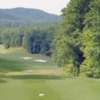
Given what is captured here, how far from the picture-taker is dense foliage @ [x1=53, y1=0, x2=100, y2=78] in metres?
34.1

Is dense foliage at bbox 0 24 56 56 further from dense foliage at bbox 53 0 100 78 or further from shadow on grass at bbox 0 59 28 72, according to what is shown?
dense foliage at bbox 53 0 100 78

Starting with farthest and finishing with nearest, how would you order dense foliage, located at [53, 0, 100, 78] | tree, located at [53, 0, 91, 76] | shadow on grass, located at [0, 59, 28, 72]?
shadow on grass, located at [0, 59, 28, 72], tree, located at [53, 0, 91, 76], dense foliage, located at [53, 0, 100, 78]

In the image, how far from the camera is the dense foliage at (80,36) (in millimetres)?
34062

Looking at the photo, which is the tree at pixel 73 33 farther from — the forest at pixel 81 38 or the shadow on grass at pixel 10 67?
the shadow on grass at pixel 10 67

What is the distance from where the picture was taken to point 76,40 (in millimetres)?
38156

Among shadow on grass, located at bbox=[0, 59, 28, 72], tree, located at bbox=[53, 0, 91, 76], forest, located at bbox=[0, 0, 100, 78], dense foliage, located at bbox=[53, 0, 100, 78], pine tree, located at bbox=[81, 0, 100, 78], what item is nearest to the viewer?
pine tree, located at bbox=[81, 0, 100, 78]

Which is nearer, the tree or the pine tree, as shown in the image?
the pine tree

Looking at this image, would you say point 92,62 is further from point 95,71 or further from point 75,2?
point 75,2

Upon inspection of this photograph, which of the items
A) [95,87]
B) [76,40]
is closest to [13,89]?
[95,87]

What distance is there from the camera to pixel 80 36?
37.9m

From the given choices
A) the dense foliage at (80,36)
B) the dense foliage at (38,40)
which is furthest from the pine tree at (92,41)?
the dense foliage at (38,40)

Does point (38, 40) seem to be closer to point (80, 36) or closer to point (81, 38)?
point (80, 36)

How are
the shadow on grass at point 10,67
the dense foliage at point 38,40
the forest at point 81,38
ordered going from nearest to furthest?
1. the forest at point 81,38
2. the shadow on grass at point 10,67
3. the dense foliage at point 38,40

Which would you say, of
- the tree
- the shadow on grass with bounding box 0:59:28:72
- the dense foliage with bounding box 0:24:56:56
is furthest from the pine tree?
the dense foliage with bounding box 0:24:56:56
